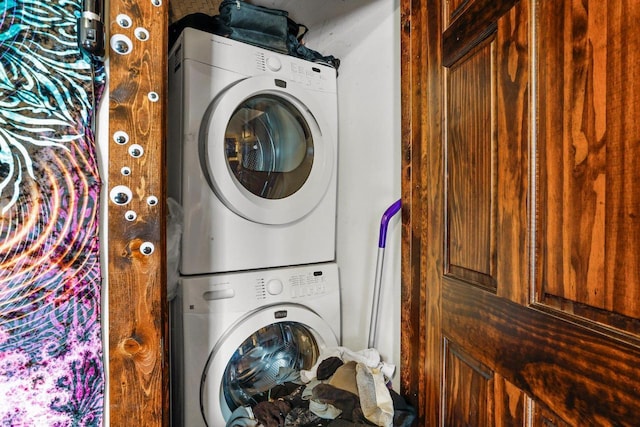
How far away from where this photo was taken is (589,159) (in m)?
0.48

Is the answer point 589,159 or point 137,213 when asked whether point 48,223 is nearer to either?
point 137,213

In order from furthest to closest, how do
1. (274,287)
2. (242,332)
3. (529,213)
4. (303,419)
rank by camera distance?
(274,287)
(242,332)
(303,419)
(529,213)

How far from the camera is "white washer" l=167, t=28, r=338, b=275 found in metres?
1.21

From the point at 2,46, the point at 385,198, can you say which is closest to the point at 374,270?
the point at 385,198

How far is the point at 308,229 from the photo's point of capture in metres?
1.49

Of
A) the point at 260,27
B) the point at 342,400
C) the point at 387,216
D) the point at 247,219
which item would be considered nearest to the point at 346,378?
the point at 342,400

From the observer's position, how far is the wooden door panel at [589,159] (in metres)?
0.42

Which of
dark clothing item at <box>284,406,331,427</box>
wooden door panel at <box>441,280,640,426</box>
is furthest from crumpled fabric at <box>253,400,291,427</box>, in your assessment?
wooden door panel at <box>441,280,640,426</box>

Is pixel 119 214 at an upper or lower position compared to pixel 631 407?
upper

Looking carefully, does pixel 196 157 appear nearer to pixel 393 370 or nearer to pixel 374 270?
pixel 374 270

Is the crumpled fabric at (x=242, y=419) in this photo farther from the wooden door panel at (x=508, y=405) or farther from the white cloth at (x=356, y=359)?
the wooden door panel at (x=508, y=405)

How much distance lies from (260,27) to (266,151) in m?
0.57

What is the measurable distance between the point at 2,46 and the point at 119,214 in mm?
386

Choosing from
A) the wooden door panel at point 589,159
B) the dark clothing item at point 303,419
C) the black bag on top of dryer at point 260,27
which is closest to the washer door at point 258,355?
the dark clothing item at point 303,419
